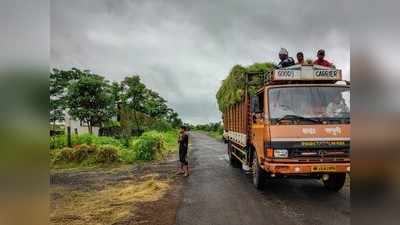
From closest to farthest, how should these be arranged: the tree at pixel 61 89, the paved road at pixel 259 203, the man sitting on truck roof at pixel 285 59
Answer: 1. the paved road at pixel 259 203
2. the man sitting on truck roof at pixel 285 59
3. the tree at pixel 61 89

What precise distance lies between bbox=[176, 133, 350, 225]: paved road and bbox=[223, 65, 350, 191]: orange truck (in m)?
0.53

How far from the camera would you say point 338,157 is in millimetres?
7270

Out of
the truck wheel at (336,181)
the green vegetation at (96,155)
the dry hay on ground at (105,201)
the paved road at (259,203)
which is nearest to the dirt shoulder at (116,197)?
the dry hay on ground at (105,201)

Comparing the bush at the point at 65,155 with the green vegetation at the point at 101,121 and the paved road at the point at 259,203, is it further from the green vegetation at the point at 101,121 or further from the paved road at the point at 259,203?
the paved road at the point at 259,203

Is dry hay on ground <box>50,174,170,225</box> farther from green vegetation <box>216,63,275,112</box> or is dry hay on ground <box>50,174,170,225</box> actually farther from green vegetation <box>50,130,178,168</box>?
green vegetation <box>50,130,178,168</box>

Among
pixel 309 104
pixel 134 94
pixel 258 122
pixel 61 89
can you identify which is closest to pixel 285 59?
pixel 309 104

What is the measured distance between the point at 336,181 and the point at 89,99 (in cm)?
1848

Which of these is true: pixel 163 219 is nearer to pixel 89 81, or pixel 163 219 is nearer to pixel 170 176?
pixel 170 176

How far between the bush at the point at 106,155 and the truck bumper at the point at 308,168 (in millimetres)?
10312

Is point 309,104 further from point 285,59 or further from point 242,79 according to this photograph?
point 242,79

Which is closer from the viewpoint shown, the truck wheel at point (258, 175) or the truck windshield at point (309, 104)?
the truck windshield at point (309, 104)

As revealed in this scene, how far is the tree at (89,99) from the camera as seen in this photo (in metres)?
22.7

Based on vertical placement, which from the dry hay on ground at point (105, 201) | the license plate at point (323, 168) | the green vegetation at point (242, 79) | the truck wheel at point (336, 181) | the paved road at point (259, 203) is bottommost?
the dry hay on ground at point (105, 201)
